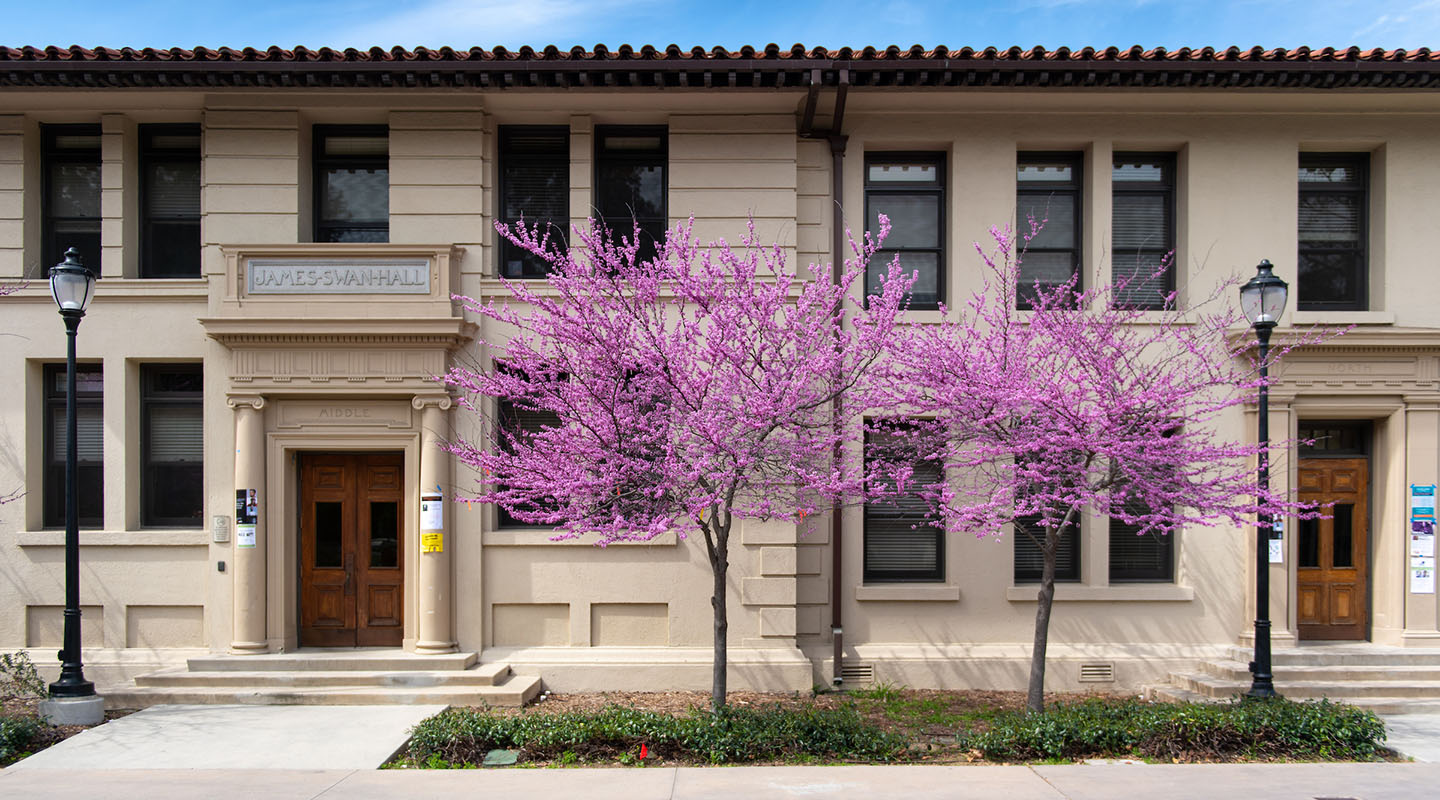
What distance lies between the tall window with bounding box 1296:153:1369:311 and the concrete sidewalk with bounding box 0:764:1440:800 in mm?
5785

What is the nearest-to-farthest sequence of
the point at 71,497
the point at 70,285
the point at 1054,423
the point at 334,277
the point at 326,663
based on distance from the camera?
the point at 1054,423 < the point at 70,285 < the point at 71,497 < the point at 326,663 < the point at 334,277

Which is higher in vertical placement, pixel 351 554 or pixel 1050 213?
pixel 1050 213

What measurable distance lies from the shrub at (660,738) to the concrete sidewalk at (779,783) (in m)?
0.27

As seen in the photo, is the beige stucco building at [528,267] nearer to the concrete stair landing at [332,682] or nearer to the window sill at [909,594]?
the window sill at [909,594]

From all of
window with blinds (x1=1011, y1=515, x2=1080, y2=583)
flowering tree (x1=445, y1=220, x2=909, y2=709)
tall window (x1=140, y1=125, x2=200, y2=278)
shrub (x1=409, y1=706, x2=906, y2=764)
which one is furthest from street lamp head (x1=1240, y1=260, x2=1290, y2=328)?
tall window (x1=140, y1=125, x2=200, y2=278)

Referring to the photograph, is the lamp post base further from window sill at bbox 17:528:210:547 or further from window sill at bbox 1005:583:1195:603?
window sill at bbox 1005:583:1195:603

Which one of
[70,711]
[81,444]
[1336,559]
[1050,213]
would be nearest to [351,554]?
[70,711]

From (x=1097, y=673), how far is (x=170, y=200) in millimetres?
12419

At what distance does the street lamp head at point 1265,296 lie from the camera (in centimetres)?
866

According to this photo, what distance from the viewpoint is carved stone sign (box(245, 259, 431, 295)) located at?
393 inches

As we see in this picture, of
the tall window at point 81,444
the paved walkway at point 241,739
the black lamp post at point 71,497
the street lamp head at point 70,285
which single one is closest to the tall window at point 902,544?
the paved walkway at point 241,739

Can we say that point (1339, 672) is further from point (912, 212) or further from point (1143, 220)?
point (912, 212)

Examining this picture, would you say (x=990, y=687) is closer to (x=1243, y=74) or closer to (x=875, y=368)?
(x=875, y=368)

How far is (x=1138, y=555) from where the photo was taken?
10.8m
